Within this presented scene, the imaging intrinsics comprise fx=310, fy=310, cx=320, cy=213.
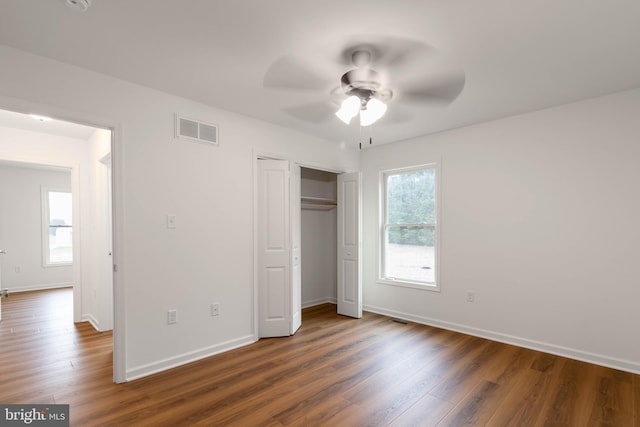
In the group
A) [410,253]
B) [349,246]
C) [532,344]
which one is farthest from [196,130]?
[532,344]

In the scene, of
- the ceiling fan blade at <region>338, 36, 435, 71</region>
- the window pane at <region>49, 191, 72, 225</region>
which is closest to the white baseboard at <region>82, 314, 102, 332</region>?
the window pane at <region>49, 191, 72, 225</region>

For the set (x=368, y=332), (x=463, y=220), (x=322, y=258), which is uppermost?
(x=463, y=220)

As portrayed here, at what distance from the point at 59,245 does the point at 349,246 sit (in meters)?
6.52

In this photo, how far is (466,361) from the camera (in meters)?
Result: 3.00

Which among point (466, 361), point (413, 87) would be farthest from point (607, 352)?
point (413, 87)

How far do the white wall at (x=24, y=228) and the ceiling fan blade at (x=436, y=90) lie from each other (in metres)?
7.39

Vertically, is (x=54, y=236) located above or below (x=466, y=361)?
above

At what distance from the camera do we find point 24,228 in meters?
6.29

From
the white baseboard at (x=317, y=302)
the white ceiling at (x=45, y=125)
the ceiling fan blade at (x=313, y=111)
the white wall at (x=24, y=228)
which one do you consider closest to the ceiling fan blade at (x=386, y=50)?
the ceiling fan blade at (x=313, y=111)

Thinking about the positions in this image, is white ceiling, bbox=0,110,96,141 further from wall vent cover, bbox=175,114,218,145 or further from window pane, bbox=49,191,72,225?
window pane, bbox=49,191,72,225

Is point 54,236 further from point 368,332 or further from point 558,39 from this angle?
point 558,39

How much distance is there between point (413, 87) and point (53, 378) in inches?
157

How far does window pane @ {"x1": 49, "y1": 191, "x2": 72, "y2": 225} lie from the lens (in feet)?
21.8

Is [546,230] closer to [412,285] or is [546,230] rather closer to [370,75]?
[412,285]
